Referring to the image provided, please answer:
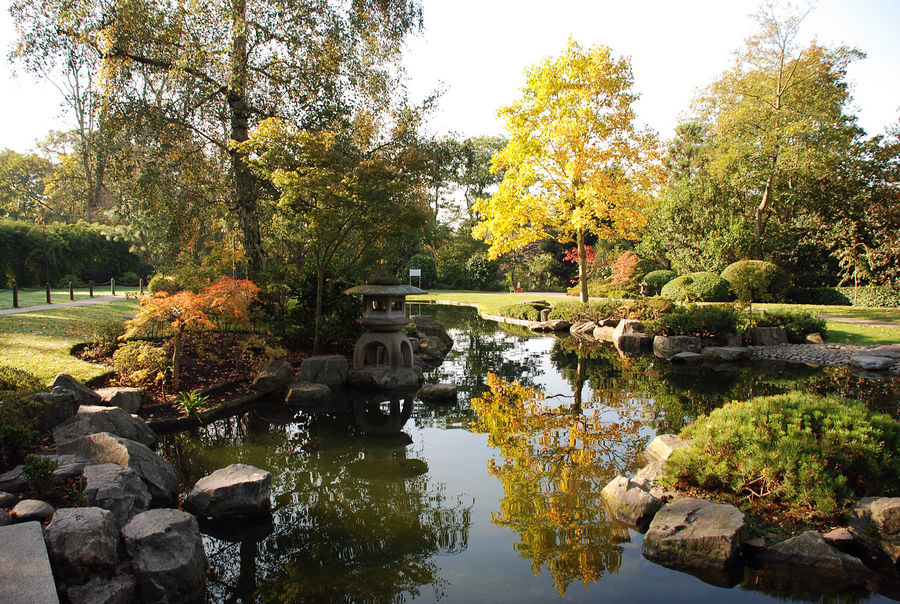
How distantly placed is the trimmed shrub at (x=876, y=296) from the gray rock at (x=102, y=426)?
2091cm

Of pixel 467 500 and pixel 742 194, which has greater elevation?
pixel 742 194

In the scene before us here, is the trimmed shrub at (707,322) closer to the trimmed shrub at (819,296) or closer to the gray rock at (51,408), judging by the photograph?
the trimmed shrub at (819,296)

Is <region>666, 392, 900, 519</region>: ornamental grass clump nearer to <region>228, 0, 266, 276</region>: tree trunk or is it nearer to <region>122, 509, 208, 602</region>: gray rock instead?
<region>122, 509, 208, 602</region>: gray rock

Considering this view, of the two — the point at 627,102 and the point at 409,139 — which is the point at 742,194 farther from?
the point at 409,139

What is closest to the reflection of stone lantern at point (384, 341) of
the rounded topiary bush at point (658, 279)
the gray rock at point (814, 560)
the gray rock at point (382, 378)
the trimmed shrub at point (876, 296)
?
the gray rock at point (382, 378)

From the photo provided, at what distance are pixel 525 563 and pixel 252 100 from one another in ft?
36.9

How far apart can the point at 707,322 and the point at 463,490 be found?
33.0 feet

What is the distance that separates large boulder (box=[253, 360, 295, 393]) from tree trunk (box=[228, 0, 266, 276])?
126 inches

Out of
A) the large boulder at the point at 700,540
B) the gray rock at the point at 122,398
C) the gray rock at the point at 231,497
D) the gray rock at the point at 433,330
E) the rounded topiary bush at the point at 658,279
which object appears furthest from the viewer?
the rounded topiary bush at the point at 658,279

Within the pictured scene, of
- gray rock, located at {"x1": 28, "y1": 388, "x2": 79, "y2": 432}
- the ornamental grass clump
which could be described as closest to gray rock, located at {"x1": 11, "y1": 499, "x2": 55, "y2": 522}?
gray rock, located at {"x1": 28, "y1": 388, "x2": 79, "y2": 432}

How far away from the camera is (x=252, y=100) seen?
1143 centimetres

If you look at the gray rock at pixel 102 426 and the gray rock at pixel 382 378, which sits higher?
the gray rock at pixel 102 426

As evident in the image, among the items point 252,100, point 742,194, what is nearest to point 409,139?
→ point 252,100

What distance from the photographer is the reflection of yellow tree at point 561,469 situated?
387cm
